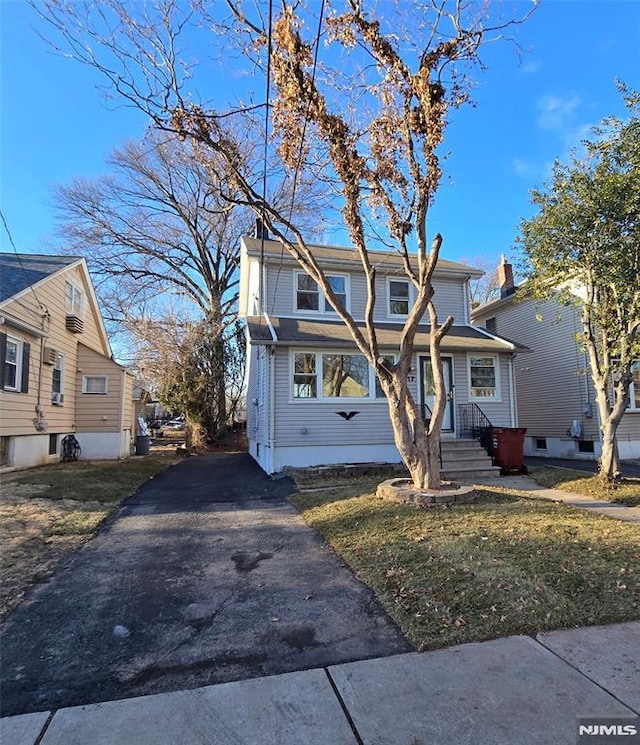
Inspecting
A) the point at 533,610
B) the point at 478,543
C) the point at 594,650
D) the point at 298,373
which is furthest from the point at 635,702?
the point at 298,373

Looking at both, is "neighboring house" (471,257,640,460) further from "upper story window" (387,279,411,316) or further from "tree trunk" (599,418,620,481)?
"tree trunk" (599,418,620,481)

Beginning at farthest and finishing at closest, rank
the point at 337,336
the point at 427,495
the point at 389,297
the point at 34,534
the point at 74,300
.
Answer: the point at 74,300
the point at 389,297
the point at 337,336
the point at 427,495
the point at 34,534

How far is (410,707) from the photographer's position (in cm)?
238

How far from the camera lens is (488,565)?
4.16m

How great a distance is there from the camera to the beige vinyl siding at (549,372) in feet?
46.1

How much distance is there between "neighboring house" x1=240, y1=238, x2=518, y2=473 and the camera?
36.1ft

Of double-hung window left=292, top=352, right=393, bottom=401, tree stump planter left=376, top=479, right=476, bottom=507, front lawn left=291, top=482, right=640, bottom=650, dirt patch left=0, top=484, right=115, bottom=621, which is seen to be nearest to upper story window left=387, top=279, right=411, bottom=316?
double-hung window left=292, top=352, right=393, bottom=401

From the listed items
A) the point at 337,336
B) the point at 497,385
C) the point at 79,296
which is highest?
the point at 79,296

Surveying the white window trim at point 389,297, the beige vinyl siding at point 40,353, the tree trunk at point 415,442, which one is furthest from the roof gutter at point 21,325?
the white window trim at point 389,297

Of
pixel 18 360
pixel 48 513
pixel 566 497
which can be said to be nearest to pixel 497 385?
pixel 566 497

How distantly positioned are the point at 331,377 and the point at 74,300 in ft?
29.3

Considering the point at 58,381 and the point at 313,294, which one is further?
the point at 58,381

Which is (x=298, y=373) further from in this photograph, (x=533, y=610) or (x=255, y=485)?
(x=533, y=610)

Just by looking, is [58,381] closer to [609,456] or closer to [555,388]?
[609,456]
